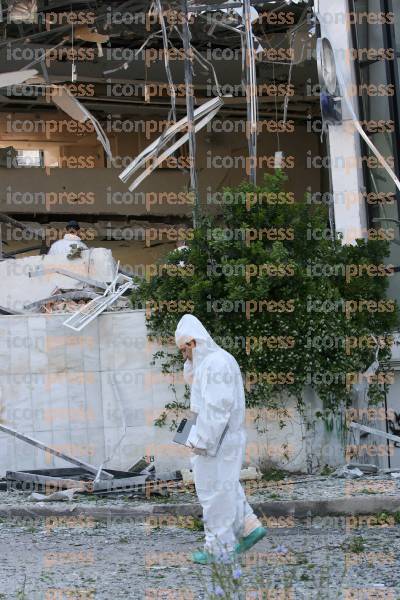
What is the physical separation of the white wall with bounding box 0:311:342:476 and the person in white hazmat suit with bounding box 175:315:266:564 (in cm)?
387

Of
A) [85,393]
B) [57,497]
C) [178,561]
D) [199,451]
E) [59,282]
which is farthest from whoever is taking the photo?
[59,282]

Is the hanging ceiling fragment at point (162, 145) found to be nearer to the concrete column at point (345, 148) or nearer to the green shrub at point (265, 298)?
the concrete column at point (345, 148)

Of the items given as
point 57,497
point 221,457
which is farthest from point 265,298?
point 221,457

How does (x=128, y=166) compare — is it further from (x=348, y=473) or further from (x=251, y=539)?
(x=251, y=539)

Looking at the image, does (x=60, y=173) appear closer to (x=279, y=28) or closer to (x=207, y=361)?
(x=279, y=28)

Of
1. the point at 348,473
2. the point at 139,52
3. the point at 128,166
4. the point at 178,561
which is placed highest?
the point at 139,52

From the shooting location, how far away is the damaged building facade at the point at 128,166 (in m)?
12.6

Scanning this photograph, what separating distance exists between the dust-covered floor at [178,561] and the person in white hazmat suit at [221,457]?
0.23 m

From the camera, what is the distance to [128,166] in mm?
17281

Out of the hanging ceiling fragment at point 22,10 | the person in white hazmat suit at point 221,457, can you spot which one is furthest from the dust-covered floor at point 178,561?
the hanging ceiling fragment at point 22,10

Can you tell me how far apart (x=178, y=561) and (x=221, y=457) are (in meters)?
0.85

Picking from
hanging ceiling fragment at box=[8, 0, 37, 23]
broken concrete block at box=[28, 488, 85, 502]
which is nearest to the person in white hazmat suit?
broken concrete block at box=[28, 488, 85, 502]

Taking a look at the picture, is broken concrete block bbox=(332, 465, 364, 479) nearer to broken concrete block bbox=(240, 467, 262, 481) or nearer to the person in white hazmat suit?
broken concrete block bbox=(240, 467, 262, 481)

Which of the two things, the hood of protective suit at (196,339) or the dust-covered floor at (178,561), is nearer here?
the dust-covered floor at (178,561)
